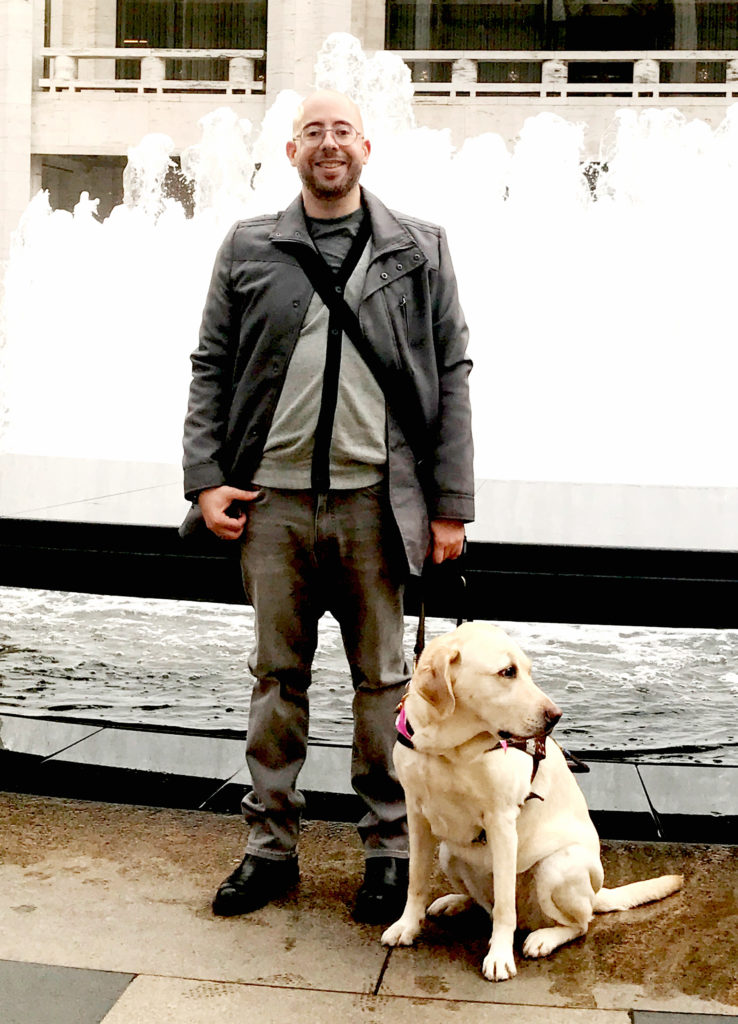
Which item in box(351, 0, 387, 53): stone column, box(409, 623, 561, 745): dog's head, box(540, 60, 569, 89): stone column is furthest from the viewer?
box(351, 0, 387, 53): stone column

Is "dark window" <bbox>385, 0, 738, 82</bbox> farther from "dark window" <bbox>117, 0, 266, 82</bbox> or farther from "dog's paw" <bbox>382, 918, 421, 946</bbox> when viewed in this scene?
"dog's paw" <bbox>382, 918, 421, 946</bbox>

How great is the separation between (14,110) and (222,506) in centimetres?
2778

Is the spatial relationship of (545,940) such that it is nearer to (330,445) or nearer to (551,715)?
(551,715)

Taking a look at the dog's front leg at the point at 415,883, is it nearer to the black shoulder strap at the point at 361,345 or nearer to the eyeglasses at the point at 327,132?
the black shoulder strap at the point at 361,345

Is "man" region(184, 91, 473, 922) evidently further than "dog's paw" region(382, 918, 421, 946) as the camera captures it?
Yes

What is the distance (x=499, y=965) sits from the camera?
3016 mm

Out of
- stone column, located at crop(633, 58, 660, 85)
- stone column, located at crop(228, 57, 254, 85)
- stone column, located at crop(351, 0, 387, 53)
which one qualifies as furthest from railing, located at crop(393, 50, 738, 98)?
stone column, located at crop(228, 57, 254, 85)

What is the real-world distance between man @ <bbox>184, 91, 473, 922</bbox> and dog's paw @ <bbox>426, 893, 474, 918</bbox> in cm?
11

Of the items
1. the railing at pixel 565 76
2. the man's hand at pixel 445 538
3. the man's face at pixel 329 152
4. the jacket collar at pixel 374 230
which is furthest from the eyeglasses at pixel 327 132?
the railing at pixel 565 76

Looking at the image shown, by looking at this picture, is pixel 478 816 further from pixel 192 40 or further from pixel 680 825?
pixel 192 40

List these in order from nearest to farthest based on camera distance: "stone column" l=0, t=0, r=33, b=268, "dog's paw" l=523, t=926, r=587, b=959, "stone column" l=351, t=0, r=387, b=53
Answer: "dog's paw" l=523, t=926, r=587, b=959 → "stone column" l=0, t=0, r=33, b=268 → "stone column" l=351, t=0, r=387, b=53

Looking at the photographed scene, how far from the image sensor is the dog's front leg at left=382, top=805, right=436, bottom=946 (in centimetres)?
315

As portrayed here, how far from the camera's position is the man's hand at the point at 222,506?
3.38 m

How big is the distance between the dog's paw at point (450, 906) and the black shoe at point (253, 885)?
1.34ft
